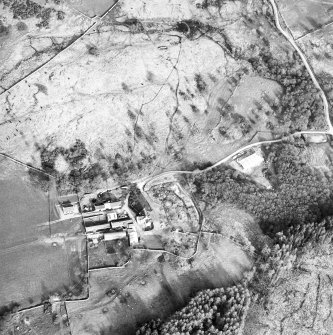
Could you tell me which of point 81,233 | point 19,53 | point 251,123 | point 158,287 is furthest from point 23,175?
point 251,123

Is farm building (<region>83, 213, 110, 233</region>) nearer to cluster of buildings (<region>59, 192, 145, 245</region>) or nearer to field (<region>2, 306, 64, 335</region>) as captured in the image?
cluster of buildings (<region>59, 192, 145, 245</region>)

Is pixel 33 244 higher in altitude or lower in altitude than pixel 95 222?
lower

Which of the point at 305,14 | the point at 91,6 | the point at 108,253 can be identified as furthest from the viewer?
the point at 305,14

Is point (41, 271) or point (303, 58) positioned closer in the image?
point (41, 271)

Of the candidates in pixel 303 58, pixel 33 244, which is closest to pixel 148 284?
pixel 33 244

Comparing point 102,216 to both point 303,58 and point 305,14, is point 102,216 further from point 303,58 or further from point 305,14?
point 305,14

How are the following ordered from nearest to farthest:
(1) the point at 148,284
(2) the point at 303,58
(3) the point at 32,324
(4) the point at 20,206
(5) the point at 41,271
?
(3) the point at 32,324, (5) the point at 41,271, (1) the point at 148,284, (4) the point at 20,206, (2) the point at 303,58

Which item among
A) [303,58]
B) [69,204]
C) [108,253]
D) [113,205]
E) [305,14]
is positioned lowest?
[108,253]
